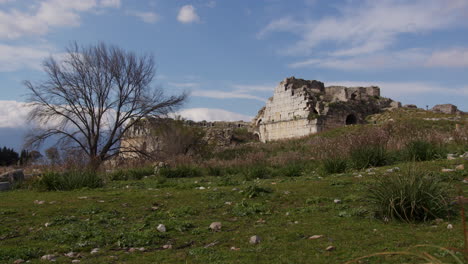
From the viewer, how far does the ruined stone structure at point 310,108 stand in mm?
30625

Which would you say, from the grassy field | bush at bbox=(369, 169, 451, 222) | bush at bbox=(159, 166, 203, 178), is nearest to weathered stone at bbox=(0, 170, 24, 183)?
bush at bbox=(159, 166, 203, 178)

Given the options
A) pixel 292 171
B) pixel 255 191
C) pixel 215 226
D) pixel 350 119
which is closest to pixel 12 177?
pixel 292 171

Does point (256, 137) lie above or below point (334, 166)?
above

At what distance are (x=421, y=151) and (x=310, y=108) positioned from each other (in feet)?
68.0

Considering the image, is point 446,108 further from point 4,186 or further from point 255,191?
point 4,186

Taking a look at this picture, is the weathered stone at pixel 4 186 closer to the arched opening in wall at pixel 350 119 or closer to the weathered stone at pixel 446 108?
the arched opening in wall at pixel 350 119

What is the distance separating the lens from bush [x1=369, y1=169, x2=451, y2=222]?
5012 mm

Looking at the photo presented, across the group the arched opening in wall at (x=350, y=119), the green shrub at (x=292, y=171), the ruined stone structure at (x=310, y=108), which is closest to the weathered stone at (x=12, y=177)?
the green shrub at (x=292, y=171)

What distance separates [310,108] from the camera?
31031mm

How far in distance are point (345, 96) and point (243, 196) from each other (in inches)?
1185

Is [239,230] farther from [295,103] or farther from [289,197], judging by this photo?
[295,103]

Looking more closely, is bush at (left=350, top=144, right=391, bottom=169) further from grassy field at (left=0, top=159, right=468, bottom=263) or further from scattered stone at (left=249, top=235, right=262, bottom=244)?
A: scattered stone at (left=249, top=235, right=262, bottom=244)

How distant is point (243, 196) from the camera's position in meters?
7.23

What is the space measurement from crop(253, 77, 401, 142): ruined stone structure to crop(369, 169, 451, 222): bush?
24929 millimetres
